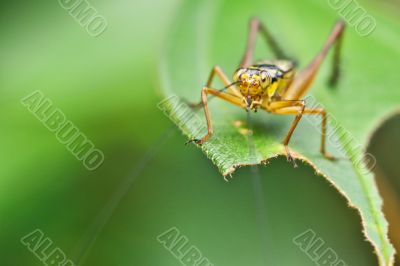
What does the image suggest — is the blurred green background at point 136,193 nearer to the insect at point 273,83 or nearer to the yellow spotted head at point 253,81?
the insect at point 273,83

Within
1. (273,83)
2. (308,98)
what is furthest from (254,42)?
(273,83)

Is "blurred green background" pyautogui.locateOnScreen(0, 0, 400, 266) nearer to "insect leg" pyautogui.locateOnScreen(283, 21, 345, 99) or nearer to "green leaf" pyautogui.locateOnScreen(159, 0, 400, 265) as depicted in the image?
"green leaf" pyautogui.locateOnScreen(159, 0, 400, 265)

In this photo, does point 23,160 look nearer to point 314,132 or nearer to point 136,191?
point 136,191

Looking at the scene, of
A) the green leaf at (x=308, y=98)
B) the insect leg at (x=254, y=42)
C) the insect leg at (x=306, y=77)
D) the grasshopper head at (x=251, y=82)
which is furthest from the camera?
the insect leg at (x=254, y=42)

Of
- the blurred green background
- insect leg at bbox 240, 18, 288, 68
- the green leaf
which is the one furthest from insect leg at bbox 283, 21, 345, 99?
the blurred green background

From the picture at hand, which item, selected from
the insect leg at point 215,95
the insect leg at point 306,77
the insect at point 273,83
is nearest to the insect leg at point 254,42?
the insect at point 273,83
